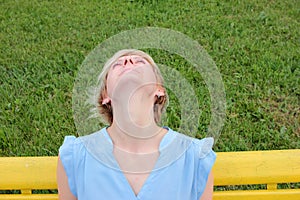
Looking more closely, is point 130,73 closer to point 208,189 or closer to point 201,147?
point 201,147

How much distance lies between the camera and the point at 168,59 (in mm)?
3291

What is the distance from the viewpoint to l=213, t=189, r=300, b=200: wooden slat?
5.98ft

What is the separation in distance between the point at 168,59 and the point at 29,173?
1.73 metres

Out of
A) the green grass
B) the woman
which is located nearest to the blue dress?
the woman

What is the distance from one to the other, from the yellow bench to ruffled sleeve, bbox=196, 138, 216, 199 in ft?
0.75

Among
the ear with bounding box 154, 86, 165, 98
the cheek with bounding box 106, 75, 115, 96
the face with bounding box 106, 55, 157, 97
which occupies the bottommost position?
the ear with bounding box 154, 86, 165, 98

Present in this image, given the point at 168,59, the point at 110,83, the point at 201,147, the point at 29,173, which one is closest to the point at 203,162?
the point at 201,147

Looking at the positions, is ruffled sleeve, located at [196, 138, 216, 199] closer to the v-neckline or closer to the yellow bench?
the v-neckline

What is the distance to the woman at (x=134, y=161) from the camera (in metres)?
1.44

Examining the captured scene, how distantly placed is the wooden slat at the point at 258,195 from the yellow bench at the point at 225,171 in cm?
1

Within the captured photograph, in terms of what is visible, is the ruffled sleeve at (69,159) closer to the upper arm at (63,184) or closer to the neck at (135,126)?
the upper arm at (63,184)

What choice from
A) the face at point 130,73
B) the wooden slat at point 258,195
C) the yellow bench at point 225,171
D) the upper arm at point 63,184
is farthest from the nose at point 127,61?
the wooden slat at point 258,195

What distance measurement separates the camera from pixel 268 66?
3.56 m

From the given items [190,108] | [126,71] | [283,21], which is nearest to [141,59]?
[126,71]
